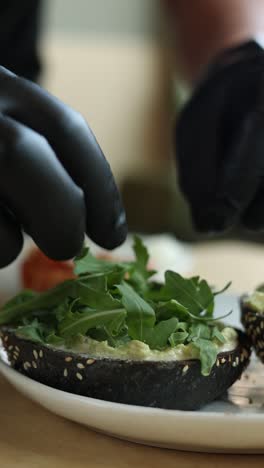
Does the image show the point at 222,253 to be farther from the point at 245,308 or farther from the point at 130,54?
the point at 130,54

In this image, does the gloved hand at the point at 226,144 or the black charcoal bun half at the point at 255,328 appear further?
the gloved hand at the point at 226,144

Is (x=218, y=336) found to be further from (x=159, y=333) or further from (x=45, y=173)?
(x=45, y=173)

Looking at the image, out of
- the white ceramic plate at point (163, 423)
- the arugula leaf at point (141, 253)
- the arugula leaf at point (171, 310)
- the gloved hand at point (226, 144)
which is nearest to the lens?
the white ceramic plate at point (163, 423)

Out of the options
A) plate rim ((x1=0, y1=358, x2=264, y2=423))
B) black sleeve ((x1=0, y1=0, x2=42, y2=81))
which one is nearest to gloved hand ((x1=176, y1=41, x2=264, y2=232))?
plate rim ((x1=0, y1=358, x2=264, y2=423))

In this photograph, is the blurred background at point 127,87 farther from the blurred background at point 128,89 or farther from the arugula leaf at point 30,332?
the arugula leaf at point 30,332

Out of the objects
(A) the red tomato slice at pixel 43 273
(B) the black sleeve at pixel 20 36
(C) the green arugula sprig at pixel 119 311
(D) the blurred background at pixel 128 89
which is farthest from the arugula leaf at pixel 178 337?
(D) the blurred background at pixel 128 89

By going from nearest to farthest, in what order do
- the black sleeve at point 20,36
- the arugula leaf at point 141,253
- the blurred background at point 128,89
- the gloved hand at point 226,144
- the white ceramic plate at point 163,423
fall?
1. the white ceramic plate at point 163,423
2. the arugula leaf at point 141,253
3. the gloved hand at point 226,144
4. the black sleeve at point 20,36
5. the blurred background at point 128,89

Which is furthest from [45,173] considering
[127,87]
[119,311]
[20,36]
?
[127,87]
